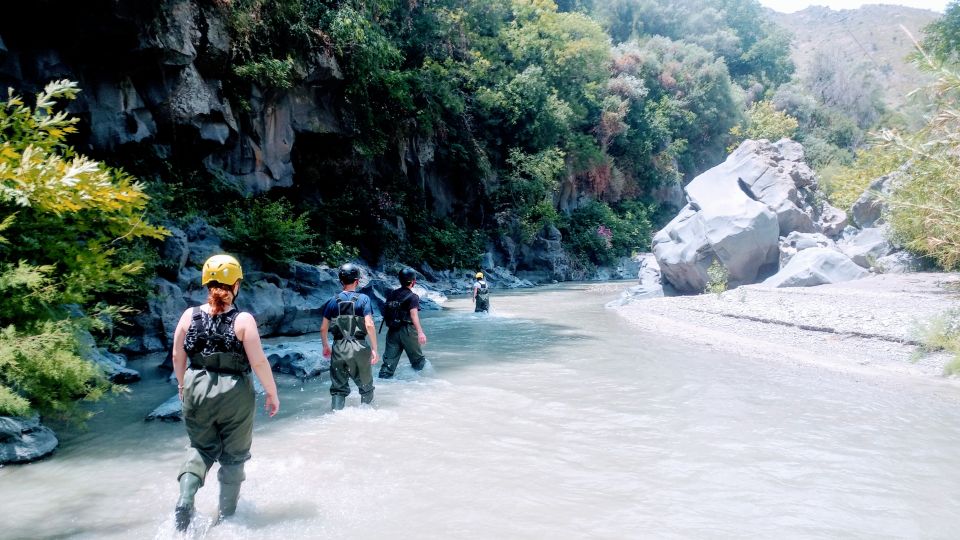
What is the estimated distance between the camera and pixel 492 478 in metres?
4.37

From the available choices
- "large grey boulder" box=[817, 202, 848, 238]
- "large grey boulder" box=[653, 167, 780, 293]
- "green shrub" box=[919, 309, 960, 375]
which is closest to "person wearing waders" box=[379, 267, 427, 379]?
"green shrub" box=[919, 309, 960, 375]

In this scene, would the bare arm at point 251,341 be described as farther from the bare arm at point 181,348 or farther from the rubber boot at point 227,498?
the rubber boot at point 227,498

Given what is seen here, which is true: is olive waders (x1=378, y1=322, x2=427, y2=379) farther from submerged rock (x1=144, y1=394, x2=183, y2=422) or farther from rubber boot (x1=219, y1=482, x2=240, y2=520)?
rubber boot (x1=219, y1=482, x2=240, y2=520)

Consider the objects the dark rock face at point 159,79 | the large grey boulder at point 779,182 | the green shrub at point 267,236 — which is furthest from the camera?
the large grey boulder at point 779,182

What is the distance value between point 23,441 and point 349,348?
2.74 metres

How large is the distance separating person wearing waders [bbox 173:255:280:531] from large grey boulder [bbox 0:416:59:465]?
7.24 ft

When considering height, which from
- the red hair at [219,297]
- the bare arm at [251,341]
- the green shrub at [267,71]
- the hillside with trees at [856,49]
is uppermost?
the hillside with trees at [856,49]

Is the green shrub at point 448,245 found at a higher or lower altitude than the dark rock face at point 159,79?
lower

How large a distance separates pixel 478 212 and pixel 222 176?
50.2ft

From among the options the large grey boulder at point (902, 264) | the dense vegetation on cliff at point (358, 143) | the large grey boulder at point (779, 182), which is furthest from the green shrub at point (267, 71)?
the large grey boulder at point (902, 264)

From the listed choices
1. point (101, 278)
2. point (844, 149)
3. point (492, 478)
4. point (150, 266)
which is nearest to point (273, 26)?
point (150, 266)

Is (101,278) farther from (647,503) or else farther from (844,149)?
(844,149)

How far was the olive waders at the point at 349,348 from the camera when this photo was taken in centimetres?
583

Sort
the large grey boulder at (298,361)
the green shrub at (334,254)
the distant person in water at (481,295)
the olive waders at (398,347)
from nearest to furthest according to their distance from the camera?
the olive waders at (398,347) → the large grey boulder at (298,361) → the distant person in water at (481,295) → the green shrub at (334,254)
